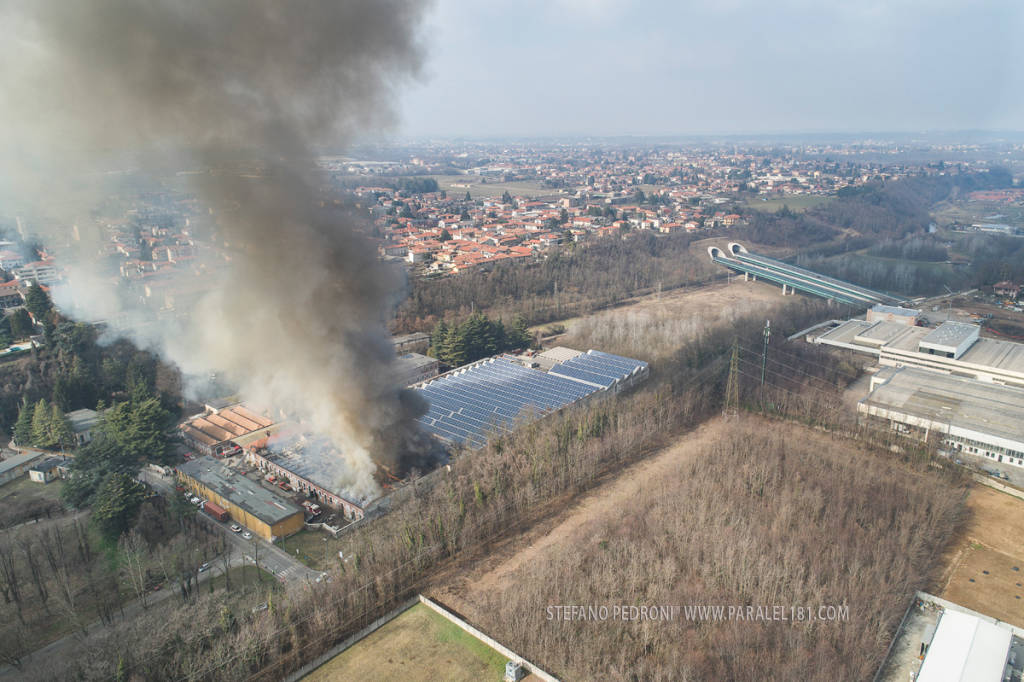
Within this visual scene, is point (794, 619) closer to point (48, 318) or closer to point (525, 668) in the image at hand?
point (525, 668)

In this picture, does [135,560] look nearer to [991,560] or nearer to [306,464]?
[306,464]

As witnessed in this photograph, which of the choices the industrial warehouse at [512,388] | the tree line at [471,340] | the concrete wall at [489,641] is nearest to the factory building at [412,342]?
the tree line at [471,340]

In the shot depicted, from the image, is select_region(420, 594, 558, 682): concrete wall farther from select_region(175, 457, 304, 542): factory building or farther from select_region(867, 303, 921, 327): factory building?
select_region(867, 303, 921, 327): factory building

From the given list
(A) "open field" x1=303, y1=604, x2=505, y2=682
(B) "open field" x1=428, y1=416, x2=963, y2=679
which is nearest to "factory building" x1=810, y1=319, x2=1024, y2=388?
(B) "open field" x1=428, y1=416, x2=963, y2=679

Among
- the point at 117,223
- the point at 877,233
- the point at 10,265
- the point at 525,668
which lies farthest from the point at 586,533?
the point at 877,233

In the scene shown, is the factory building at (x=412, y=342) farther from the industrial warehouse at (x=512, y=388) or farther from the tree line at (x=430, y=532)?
the tree line at (x=430, y=532)

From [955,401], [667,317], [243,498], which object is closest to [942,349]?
[955,401]
